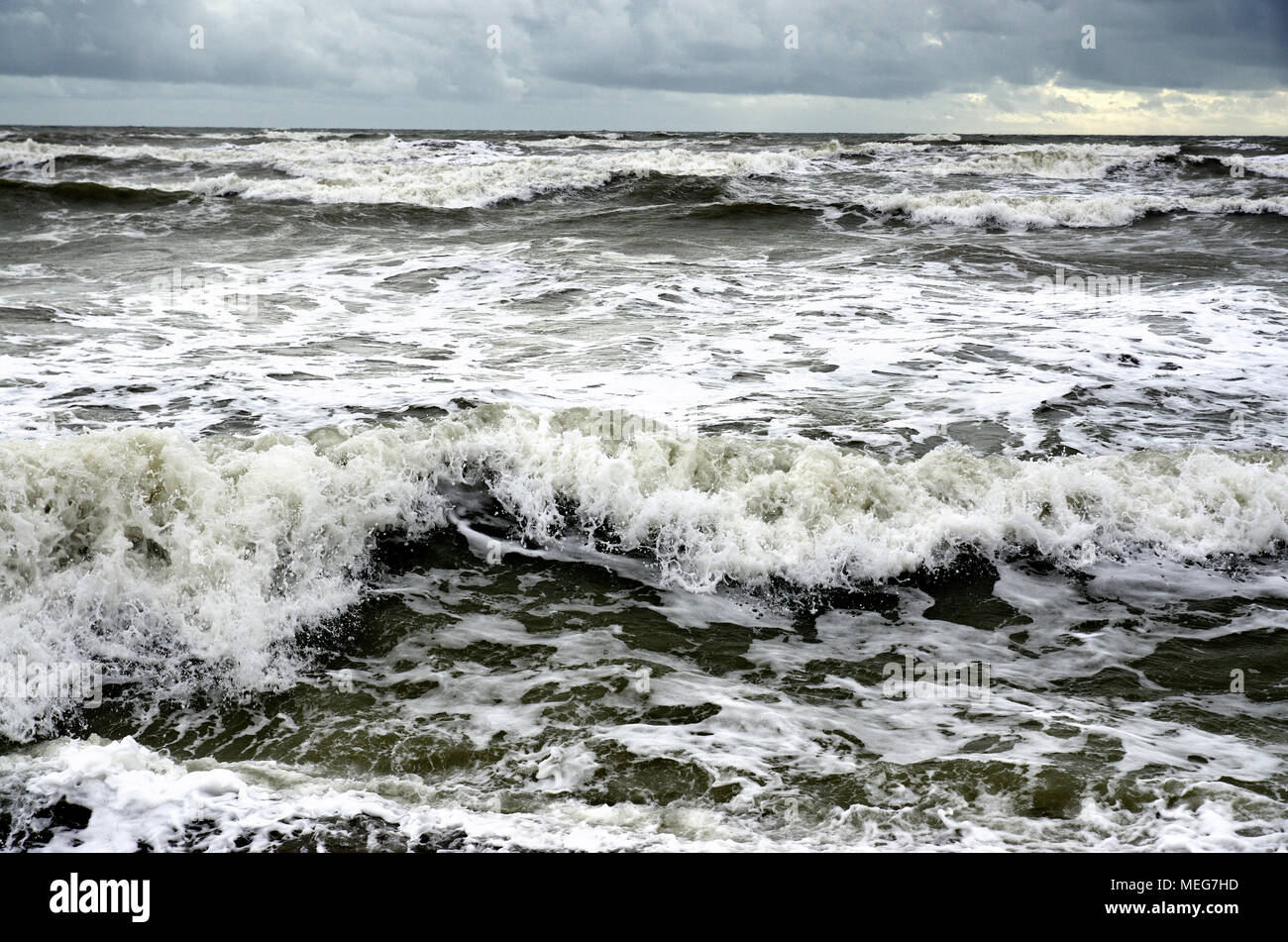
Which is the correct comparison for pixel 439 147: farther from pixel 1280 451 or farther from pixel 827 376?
pixel 1280 451

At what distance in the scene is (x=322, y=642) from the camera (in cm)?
444

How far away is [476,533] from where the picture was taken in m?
5.65

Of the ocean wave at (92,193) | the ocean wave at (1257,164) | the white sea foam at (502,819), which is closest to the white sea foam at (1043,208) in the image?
the ocean wave at (1257,164)

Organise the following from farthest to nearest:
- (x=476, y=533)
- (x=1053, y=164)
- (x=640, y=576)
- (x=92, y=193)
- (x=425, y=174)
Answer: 1. (x=1053, y=164)
2. (x=425, y=174)
3. (x=92, y=193)
4. (x=476, y=533)
5. (x=640, y=576)

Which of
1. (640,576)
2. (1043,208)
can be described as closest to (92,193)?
(1043,208)

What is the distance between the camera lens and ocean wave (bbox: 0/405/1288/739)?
14.6 feet

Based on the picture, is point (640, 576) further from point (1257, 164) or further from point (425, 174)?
point (1257, 164)

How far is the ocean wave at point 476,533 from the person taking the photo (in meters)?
4.46

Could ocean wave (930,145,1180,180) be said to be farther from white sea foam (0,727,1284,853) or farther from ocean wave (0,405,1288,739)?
white sea foam (0,727,1284,853)

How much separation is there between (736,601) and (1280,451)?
168 inches

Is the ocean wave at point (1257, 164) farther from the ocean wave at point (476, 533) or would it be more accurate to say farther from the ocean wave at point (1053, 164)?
the ocean wave at point (476, 533)
